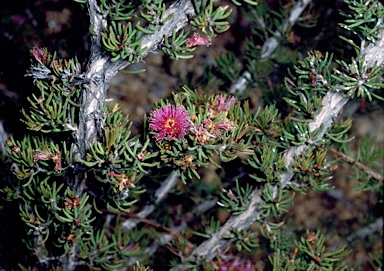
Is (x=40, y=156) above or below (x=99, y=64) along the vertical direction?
below

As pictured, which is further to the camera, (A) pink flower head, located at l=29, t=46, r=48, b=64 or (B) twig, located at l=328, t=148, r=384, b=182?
(B) twig, located at l=328, t=148, r=384, b=182

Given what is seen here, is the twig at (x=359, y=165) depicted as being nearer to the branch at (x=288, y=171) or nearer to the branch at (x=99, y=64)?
the branch at (x=288, y=171)

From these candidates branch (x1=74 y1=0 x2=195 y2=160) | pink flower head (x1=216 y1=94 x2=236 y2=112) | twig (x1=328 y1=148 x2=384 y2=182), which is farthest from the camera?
twig (x1=328 y1=148 x2=384 y2=182)

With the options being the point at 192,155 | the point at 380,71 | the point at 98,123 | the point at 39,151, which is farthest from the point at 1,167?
the point at 380,71

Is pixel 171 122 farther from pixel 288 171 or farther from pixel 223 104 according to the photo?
pixel 288 171

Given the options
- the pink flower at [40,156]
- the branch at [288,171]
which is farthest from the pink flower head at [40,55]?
the branch at [288,171]

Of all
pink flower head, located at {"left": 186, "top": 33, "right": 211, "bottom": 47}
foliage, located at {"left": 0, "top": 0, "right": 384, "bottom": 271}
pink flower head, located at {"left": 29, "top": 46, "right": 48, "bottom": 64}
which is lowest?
foliage, located at {"left": 0, "top": 0, "right": 384, "bottom": 271}

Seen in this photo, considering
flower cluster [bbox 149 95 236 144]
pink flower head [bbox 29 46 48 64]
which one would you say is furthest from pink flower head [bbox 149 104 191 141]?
pink flower head [bbox 29 46 48 64]

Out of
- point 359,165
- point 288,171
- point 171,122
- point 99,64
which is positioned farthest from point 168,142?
point 359,165

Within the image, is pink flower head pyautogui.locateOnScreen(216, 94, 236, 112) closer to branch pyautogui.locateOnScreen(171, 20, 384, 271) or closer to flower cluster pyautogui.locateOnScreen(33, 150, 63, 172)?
branch pyautogui.locateOnScreen(171, 20, 384, 271)
